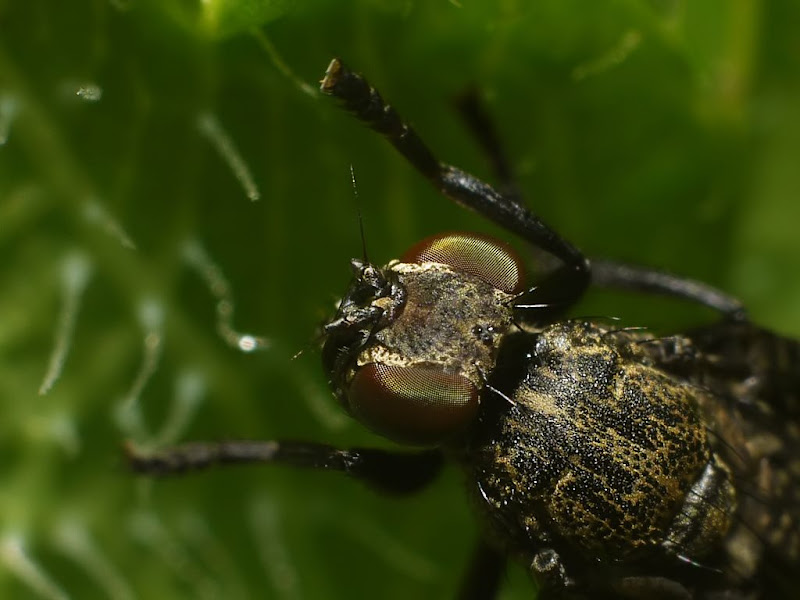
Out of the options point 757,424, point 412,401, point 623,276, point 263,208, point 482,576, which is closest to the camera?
point 412,401

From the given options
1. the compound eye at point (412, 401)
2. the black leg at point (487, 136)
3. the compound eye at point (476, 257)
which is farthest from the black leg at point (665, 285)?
the compound eye at point (412, 401)

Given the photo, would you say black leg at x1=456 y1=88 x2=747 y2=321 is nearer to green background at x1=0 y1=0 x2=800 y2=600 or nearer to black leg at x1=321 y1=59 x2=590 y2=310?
green background at x1=0 y1=0 x2=800 y2=600

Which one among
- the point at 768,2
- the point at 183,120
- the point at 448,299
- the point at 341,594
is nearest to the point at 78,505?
the point at 341,594

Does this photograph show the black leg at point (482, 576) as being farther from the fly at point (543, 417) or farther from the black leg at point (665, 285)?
the black leg at point (665, 285)

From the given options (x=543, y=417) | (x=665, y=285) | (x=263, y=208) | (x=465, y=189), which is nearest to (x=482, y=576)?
(x=543, y=417)

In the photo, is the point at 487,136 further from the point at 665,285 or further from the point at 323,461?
the point at 323,461

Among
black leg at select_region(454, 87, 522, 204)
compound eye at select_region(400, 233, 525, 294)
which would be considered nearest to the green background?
black leg at select_region(454, 87, 522, 204)
